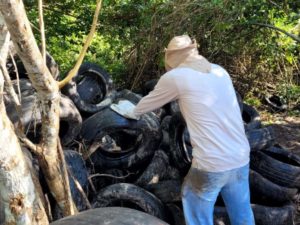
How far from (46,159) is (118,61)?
5265 millimetres

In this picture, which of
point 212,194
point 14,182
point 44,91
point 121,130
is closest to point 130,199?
point 121,130

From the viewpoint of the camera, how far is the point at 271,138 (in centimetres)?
522

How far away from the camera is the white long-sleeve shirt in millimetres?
3588

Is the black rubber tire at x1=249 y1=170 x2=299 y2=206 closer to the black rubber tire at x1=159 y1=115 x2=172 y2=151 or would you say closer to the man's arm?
the black rubber tire at x1=159 y1=115 x2=172 y2=151

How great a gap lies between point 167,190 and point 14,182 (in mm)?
2406

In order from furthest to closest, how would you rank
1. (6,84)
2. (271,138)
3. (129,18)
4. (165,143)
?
(129,18) < (165,143) < (271,138) < (6,84)

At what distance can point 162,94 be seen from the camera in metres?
3.77

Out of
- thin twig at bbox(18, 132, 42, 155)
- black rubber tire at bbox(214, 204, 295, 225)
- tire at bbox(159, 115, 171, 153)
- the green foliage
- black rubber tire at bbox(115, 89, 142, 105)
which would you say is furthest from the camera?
the green foliage

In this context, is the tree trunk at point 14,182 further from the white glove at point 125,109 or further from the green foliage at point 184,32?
the green foliage at point 184,32

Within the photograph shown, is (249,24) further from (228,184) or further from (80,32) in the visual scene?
(228,184)

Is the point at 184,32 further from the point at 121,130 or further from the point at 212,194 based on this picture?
the point at 212,194

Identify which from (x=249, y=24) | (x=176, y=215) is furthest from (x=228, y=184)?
(x=249, y=24)

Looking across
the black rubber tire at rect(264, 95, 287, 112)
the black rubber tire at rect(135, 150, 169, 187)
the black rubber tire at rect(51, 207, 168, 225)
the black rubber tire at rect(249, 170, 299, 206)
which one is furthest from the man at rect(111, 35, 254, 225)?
the black rubber tire at rect(264, 95, 287, 112)

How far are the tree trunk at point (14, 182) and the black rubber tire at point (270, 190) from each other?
2749 millimetres
